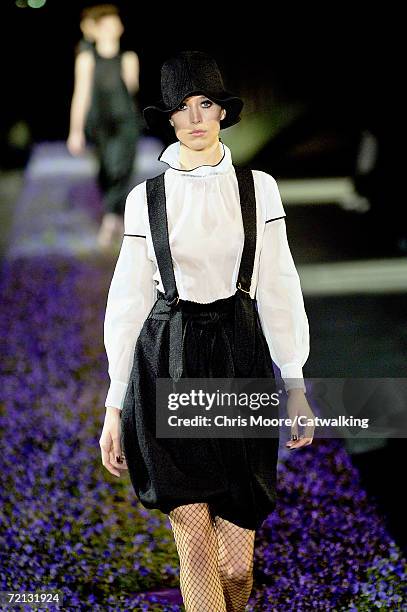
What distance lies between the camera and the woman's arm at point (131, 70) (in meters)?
4.68

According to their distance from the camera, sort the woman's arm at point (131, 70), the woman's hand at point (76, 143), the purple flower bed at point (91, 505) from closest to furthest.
Result: 1. the purple flower bed at point (91, 505)
2. the woman's arm at point (131, 70)
3. the woman's hand at point (76, 143)

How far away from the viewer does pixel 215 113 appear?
3000mm

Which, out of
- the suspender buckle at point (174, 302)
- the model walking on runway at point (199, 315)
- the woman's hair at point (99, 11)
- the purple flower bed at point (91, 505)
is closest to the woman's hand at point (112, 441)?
the model walking on runway at point (199, 315)

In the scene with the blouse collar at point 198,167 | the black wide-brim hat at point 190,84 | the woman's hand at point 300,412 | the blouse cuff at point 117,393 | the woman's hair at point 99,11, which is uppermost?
the woman's hair at point 99,11

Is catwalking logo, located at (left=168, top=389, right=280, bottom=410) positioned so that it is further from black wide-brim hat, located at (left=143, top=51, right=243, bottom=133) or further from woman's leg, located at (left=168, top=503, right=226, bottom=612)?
black wide-brim hat, located at (left=143, top=51, right=243, bottom=133)

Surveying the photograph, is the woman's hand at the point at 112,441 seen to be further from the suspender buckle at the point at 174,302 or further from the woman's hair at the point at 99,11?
the woman's hair at the point at 99,11

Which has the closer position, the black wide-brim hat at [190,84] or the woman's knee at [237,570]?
the black wide-brim hat at [190,84]

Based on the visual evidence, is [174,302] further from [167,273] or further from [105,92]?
[105,92]

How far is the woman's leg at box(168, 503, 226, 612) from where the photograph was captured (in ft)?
9.66

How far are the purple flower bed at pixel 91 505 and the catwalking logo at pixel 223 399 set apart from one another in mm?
908

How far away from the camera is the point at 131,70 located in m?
4.70

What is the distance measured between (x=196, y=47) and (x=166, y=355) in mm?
2139

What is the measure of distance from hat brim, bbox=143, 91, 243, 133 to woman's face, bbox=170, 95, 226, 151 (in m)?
0.03

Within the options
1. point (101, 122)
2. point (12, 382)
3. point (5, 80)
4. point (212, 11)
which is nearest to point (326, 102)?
point (212, 11)
